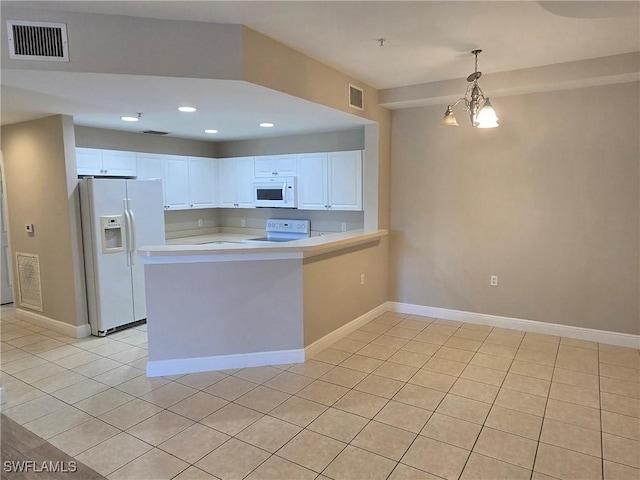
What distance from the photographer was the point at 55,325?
4508mm

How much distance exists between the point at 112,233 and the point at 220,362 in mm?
2024

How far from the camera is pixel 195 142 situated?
618 cm

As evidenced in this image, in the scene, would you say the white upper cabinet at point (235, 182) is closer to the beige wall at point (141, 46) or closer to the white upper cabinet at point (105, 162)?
the white upper cabinet at point (105, 162)

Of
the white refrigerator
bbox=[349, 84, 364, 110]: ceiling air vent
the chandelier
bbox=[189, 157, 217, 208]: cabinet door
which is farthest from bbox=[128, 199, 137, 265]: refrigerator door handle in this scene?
the chandelier

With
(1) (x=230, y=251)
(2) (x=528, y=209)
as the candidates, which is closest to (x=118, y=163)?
(1) (x=230, y=251)

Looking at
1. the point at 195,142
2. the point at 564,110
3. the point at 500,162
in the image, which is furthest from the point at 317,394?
the point at 195,142

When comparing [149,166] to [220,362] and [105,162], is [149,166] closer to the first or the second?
[105,162]

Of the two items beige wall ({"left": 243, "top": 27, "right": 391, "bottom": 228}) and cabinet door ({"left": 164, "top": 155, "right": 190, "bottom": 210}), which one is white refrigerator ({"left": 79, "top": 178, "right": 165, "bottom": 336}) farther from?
beige wall ({"left": 243, "top": 27, "right": 391, "bottom": 228})

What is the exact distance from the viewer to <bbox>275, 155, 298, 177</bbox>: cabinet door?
5441 mm

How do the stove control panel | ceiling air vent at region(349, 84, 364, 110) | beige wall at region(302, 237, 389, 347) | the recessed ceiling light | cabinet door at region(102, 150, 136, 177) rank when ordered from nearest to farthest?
beige wall at region(302, 237, 389, 347)
ceiling air vent at region(349, 84, 364, 110)
the recessed ceiling light
cabinet door at region(102, 150, 136, 177)
the stove control panel

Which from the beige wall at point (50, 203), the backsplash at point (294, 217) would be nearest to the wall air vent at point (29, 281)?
the beige wall at point (50, 203)

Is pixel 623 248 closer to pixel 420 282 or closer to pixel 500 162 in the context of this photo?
pixel 500 162

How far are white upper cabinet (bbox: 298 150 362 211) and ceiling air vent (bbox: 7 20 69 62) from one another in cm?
313

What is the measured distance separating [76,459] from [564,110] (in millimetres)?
4807
